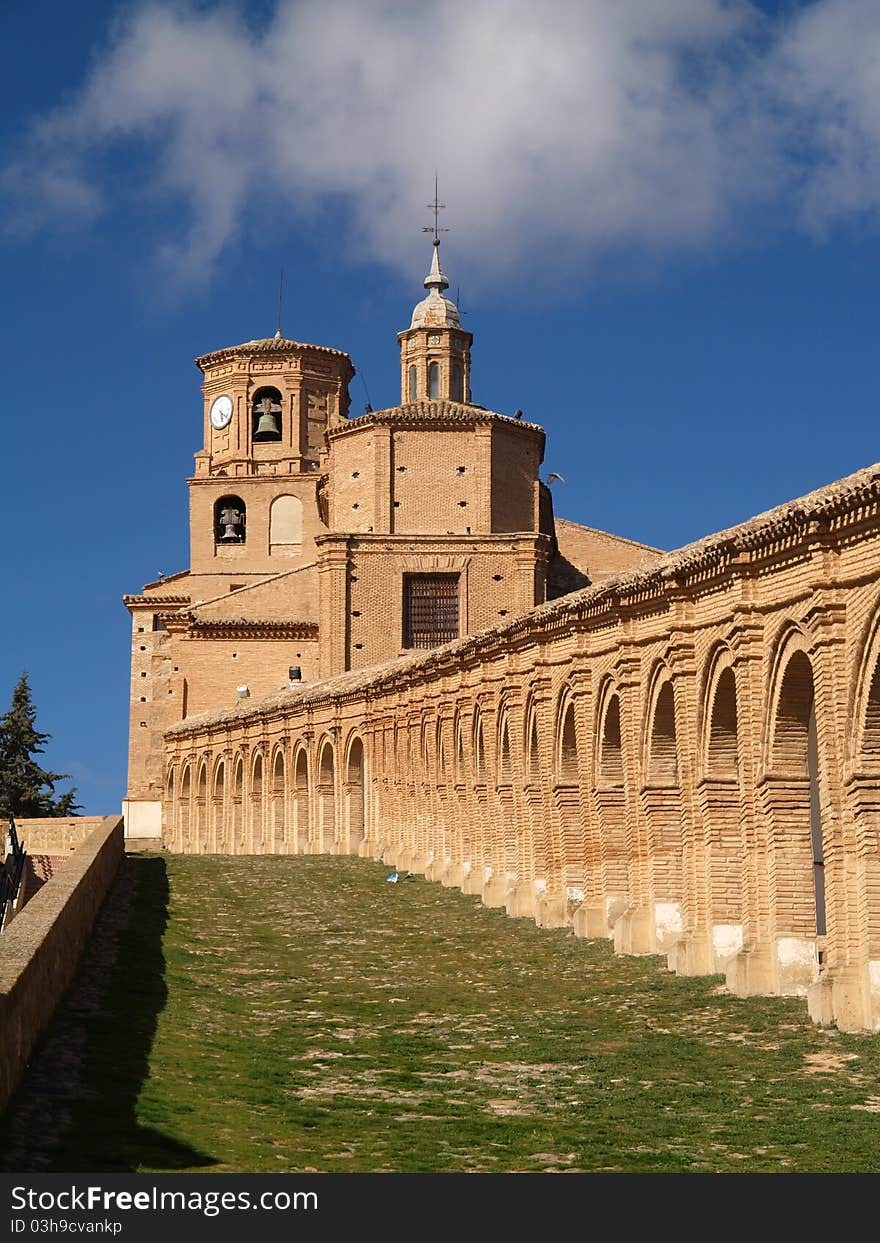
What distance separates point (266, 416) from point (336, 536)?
13642 millimetres

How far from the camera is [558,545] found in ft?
199

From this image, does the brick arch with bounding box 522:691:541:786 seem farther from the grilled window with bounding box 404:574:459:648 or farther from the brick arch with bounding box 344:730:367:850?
the grilled window with bounding box 404:574:459:648

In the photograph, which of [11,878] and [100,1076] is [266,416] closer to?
[11,878]

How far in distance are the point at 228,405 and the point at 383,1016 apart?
163 feet

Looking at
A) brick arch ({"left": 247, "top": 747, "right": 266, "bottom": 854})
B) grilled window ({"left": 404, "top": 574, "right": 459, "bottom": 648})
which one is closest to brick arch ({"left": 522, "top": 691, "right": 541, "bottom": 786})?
brick arch ({"left": 247, "top": 747, "right": 266, "bottom": 854})

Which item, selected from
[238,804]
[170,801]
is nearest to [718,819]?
[238,804]

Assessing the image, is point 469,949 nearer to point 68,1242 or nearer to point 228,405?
point 68,1242

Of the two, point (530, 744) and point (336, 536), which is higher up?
point (336, 536)

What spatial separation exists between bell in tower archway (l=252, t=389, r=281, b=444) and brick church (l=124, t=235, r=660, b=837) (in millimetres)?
49

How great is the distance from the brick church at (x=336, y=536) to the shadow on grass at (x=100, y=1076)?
99.5ft

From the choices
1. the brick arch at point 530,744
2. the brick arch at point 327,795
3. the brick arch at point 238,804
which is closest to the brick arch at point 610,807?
the brick arch at point 530,744

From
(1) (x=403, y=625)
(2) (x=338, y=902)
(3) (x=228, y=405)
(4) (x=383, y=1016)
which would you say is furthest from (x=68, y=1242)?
(3) (x=228, y=405)

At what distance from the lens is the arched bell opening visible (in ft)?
223

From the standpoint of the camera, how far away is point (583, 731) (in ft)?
93.0
